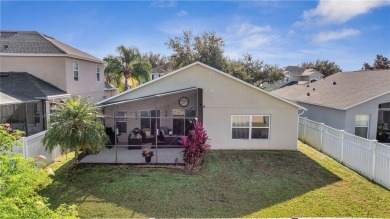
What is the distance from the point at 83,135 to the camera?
418 inches

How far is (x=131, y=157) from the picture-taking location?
13523 millimetres

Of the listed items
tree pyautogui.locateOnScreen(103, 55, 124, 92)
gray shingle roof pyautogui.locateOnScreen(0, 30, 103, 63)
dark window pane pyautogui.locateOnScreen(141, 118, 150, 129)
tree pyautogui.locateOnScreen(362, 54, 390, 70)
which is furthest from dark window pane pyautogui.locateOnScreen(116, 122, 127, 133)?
tree pyautogui.locateOnScreen(362, 54, 390, 70)

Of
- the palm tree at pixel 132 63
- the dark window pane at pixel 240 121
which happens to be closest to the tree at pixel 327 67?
the palm tree at pixel 132 63

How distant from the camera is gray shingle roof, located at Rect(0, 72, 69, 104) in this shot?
46.1ft

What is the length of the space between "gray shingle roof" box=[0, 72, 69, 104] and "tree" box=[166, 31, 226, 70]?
96.2 feet

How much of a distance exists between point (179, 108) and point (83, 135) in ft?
24.1

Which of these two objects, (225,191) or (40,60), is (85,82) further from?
(225,191)

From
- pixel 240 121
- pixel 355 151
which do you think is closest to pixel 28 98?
pixel 240 121

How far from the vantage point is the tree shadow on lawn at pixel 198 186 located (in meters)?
8.02

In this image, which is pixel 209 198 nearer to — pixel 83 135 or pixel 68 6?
pixel 83 135

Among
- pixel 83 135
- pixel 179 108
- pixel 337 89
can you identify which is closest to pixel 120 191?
pixel 83 135

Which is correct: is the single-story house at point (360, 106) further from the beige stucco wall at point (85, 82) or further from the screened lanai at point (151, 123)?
the beige stucco wall at point (85, 82)

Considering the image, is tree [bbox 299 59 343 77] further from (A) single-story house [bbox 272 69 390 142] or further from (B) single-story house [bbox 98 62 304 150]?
(B) single-story house [bbox 98 62 304 150]

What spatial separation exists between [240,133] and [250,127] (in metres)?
0.69
